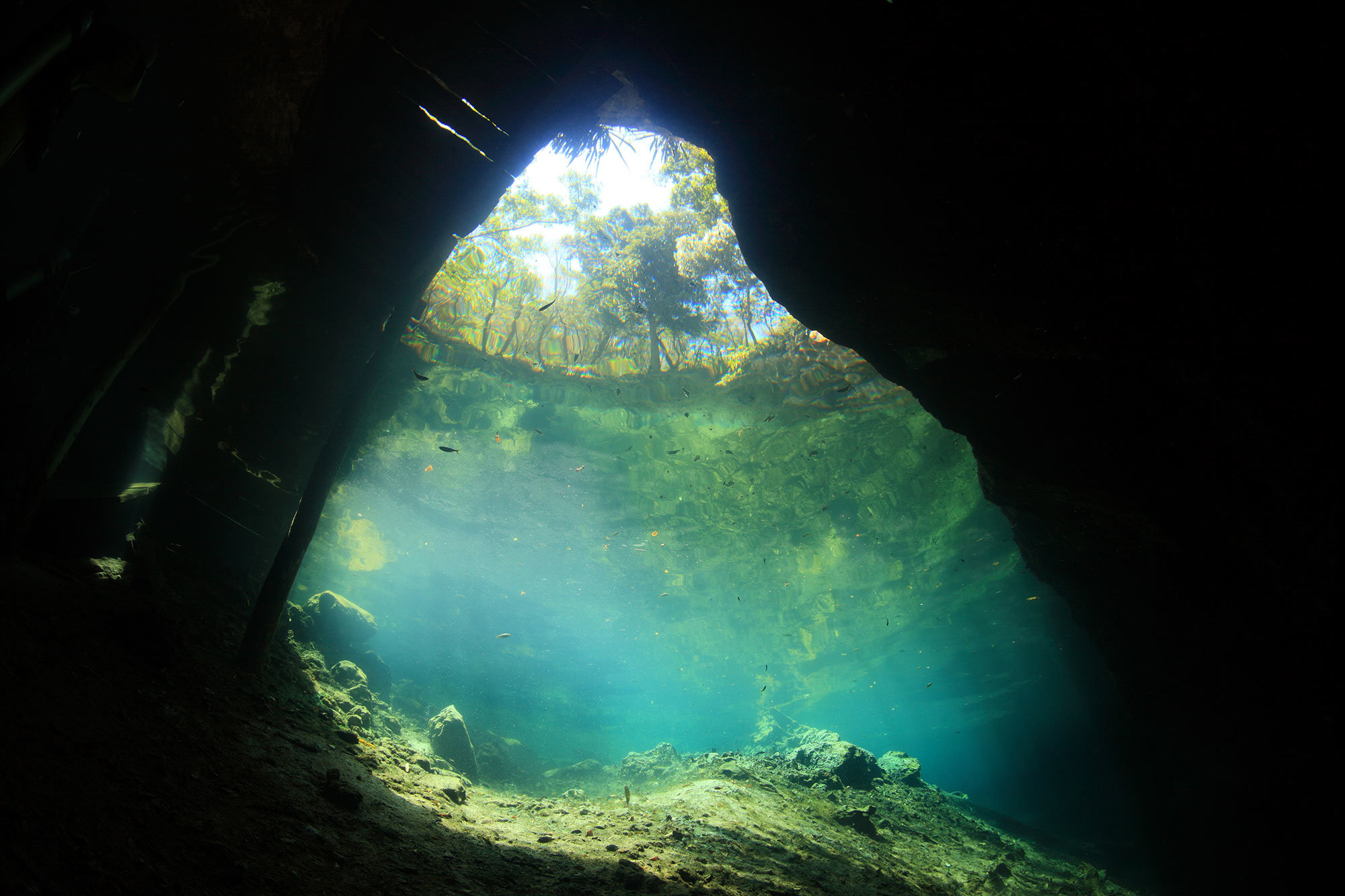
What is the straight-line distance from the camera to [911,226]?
469 centimetres

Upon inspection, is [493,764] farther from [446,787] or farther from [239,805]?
[239,805]

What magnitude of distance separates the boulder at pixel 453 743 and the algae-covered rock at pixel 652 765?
5137mm

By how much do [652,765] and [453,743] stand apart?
265 inches

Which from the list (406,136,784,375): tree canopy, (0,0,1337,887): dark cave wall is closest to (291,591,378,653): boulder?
(0,0,1337,887): dark cave wall

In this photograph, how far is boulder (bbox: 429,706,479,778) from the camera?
1130 cm

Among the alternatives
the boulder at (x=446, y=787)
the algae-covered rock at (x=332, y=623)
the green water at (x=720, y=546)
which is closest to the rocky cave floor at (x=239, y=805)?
the boulder at (x=446, y=787)

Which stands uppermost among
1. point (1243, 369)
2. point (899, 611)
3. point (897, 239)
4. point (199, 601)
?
point (899, 611)

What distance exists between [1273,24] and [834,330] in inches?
154

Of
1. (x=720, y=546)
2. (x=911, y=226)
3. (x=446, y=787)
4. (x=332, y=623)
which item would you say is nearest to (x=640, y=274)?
(x=911, y=226)

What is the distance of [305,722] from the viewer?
4441 mm

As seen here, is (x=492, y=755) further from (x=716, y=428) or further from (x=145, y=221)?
(x=145, y=221)

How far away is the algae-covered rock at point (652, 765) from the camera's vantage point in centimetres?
1378

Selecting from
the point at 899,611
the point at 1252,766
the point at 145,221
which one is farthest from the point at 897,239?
the point at 899,611

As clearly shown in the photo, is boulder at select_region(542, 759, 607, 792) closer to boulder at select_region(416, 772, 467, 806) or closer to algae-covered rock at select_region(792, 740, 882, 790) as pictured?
algae-covered rock at select_region(792, 740, 882, 790)
